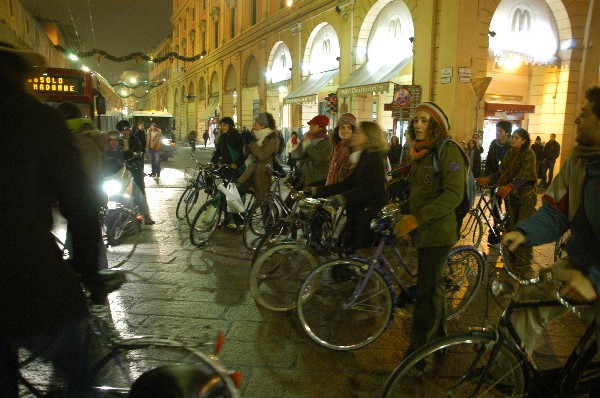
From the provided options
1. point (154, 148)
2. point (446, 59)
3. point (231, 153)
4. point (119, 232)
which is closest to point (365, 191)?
point (119, 232)

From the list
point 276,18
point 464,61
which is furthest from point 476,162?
point 276,18

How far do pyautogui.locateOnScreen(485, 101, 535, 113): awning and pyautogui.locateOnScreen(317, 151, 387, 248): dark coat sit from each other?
1193 cm

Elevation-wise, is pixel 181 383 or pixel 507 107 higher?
pixel 507 107

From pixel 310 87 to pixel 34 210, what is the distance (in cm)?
2057

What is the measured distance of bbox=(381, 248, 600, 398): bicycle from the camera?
7.70ft

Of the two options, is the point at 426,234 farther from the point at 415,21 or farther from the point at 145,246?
the point at 415,21

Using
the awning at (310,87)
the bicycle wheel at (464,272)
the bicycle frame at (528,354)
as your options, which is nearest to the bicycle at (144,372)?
the bicycle frame at (528,354)

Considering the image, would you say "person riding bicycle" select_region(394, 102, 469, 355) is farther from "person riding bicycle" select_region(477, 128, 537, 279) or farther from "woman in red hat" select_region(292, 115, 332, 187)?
"person riding bicycle" select_region(477, 128, 537, 279)

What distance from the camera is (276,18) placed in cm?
2562

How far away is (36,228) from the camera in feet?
5.24

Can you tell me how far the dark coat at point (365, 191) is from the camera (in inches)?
175

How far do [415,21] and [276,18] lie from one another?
1208cm

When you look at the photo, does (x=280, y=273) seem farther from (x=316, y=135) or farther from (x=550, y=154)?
(x=550, y=154)

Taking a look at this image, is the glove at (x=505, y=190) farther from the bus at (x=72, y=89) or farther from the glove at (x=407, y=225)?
the bus at (x=72, y=89)
